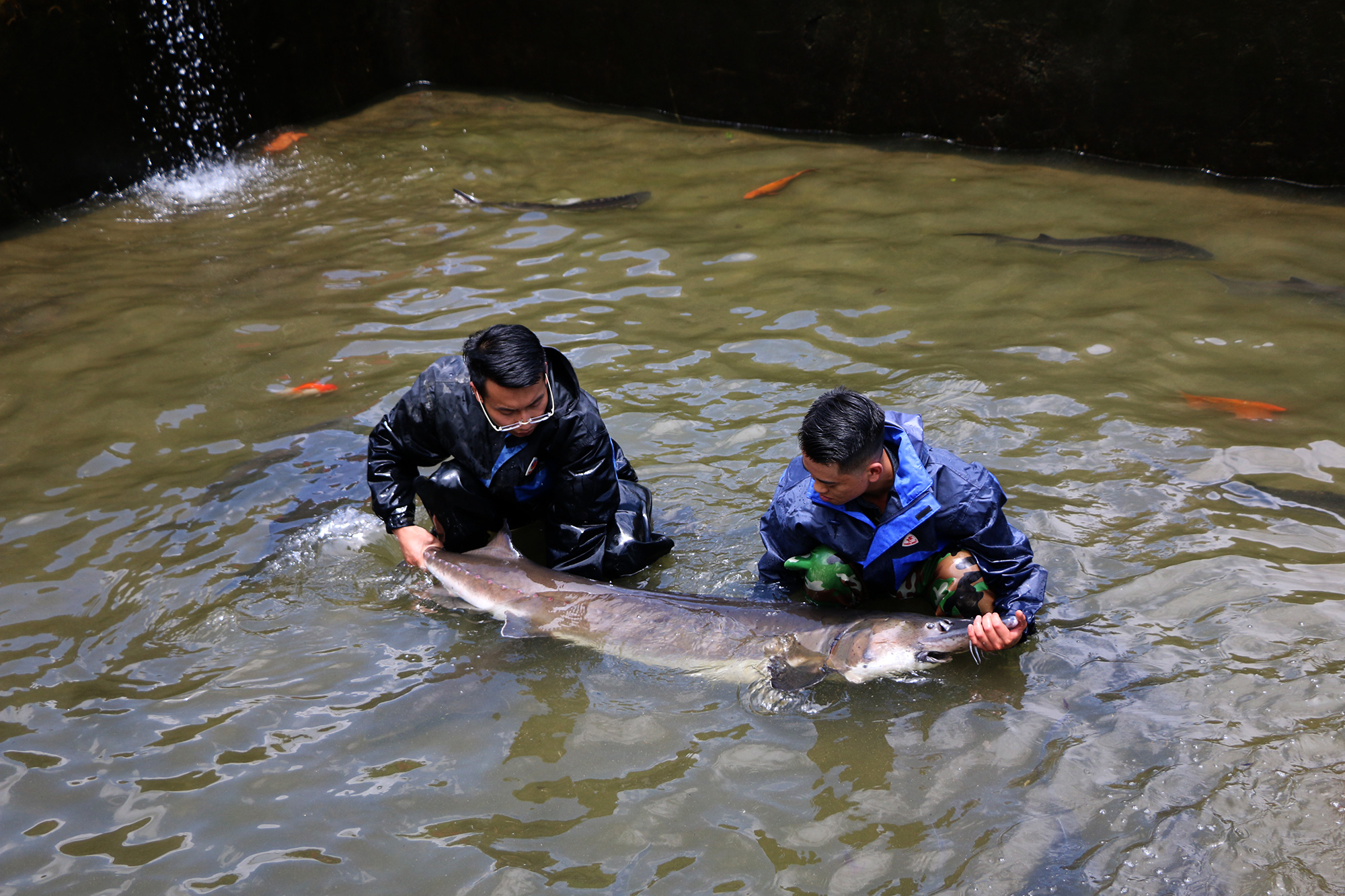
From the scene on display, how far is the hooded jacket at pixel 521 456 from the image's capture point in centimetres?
400

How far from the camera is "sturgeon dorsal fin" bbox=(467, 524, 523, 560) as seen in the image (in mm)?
4082

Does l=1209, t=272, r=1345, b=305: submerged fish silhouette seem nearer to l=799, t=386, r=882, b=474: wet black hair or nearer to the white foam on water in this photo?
l=799, t=386, r=882, b=474: wet black hair

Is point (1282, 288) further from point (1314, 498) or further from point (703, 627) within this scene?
point (703, 627)

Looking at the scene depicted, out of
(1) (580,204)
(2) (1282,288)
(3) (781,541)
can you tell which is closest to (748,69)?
(1) (580,204)

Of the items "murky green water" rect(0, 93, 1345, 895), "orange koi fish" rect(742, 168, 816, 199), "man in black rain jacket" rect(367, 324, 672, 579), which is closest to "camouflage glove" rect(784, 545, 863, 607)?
"murky green water" rect(0, 93, 1345, 895)

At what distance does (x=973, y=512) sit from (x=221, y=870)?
8.74ft

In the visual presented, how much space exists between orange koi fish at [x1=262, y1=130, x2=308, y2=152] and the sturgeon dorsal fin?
7188 mm

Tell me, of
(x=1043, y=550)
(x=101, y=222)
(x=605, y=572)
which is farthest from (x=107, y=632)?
(x=101, y=222)

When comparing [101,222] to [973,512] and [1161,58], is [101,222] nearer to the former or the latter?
[973,512]

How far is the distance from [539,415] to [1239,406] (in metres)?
3.46

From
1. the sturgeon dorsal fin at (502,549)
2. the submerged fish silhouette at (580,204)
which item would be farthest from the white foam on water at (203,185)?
the sturgeon dorsal fin at (502,549)

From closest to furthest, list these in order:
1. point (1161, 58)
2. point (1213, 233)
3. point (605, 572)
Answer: point (605, 572) < point (1213, 233) < point (1161, 58)

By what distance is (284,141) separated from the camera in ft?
32.2

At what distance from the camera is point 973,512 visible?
3395 mm
